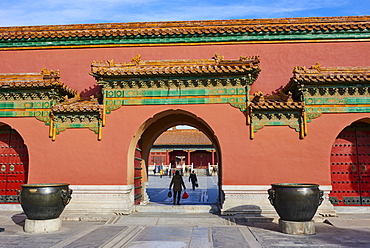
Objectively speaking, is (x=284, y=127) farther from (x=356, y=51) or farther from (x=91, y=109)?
(x=91, y=109)

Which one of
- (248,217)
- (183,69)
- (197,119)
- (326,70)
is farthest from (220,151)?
(326,70)

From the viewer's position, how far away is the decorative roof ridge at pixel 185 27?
11898mm

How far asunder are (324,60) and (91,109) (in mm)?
8829

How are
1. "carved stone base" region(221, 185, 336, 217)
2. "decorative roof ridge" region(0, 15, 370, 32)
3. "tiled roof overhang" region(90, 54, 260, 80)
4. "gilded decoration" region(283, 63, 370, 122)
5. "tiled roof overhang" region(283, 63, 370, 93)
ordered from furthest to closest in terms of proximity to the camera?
"decorative roof ridge" region(0, 15, 370, 32) < "tiled roof overhang" region(90, 54, 260, 80) < "gilded decoration" region(283, 63, 370, 122) < "tiled roof overhang" region(283, 63, 370, 93) < "carved stone base" region(221, 185, 336, 217)

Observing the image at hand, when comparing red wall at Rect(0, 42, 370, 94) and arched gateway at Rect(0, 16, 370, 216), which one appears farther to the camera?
red wall at Rect(0, 42, 370, 94)

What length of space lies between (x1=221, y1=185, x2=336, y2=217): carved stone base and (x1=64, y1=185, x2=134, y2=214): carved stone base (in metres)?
3.16

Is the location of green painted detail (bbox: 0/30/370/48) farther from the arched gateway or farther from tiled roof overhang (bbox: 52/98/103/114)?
tiled roof overhang (bbox: 52/98/103/114)

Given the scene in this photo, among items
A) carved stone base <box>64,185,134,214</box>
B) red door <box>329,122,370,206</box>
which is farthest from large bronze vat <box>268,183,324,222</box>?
carved stone base <box>64,185,134,214</box>

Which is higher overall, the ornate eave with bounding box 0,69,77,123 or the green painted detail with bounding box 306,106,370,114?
the ornate eave with bounding box 0,69,77,123

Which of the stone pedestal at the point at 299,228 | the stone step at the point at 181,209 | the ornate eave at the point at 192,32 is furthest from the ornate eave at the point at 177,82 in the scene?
the stone pedestal at the point at 299,228

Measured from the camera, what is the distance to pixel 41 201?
24.4ft

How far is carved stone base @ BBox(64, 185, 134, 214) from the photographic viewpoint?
9.73 m

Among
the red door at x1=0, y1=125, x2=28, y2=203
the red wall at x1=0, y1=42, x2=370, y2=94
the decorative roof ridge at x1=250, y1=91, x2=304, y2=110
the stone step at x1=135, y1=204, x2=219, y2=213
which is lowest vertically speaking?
the stone step at x1=135, y1=204, x2=219, y2=213

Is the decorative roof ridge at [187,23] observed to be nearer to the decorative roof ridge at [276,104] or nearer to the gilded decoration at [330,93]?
the gilded decoration at [330,93]
